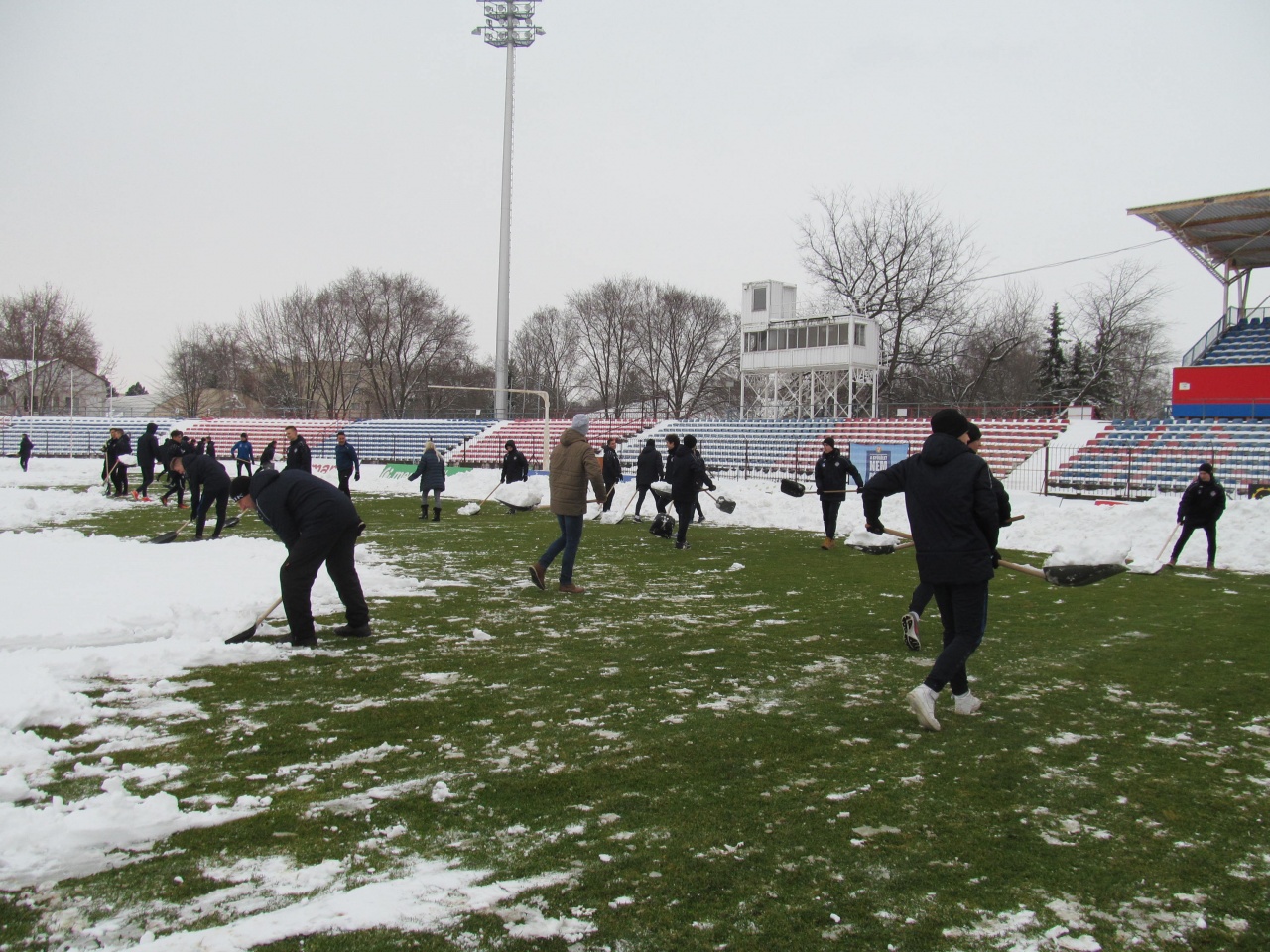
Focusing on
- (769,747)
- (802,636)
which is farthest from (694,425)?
(769,747)

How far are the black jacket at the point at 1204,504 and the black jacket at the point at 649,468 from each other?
8.84 m

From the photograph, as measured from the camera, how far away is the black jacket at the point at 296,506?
6.77 meters

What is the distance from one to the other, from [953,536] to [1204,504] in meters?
9.60

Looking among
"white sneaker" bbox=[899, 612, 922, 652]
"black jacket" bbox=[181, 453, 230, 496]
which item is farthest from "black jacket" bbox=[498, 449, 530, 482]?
"white sneaker" bbox=[899, 612, 922, 652]

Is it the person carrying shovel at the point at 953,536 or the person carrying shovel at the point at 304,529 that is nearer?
the person carrying shovel at the point at 953,536

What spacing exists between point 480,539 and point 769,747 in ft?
35.0

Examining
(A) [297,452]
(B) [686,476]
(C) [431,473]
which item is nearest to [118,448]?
(A) [297,452]

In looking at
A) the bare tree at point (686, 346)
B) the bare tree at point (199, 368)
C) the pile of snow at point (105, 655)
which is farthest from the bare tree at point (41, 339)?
the pile of snow at point (105, 655)

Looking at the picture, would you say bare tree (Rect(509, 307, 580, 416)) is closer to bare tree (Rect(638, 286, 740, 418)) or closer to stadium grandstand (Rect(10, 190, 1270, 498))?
bare tree (Rect(638, 286, 740, 418))

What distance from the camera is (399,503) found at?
22938 millimetres

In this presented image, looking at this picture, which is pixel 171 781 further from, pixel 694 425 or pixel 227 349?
pixel 227 349

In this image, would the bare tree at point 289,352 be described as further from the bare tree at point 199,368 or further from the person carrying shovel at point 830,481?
the person carrying shovel at point 830,481

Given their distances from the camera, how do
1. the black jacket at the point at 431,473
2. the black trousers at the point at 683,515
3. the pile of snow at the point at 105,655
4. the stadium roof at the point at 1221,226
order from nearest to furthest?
the pile of snow at the point at 105,655, the black trousers at the point at 683,515, the black jacket at the point at 431,473, the stadium roof at the point at 1221,226

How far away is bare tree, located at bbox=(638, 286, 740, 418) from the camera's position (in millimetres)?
67375
